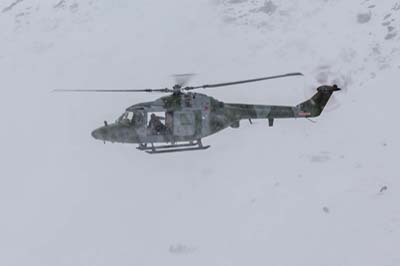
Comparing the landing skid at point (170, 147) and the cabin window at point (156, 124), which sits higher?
the cabin window at point (156, 124)

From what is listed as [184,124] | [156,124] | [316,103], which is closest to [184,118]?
[184,124]

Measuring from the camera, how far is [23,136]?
3881cm

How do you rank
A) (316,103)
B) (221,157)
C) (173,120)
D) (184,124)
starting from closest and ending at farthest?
(173,120)
(184,124)
(316,103)
(221,157)

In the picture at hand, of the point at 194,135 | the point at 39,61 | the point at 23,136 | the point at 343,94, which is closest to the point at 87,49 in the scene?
the point at 39,61

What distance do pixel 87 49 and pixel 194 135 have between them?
3137cm

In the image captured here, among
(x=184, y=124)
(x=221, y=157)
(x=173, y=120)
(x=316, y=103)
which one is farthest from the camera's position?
(x=221, y=157)

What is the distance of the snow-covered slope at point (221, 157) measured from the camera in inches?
942

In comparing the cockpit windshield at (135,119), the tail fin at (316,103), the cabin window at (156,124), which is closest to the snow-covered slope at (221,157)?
the tail fin at (316,103)

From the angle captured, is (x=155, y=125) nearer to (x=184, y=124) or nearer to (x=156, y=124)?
(x=156, y=124)

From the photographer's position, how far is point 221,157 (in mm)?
29484

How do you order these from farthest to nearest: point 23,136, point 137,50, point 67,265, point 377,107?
point 137,50 → point 23,136 → point 377,107 → point 67,265

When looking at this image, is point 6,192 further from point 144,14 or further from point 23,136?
point 144,14

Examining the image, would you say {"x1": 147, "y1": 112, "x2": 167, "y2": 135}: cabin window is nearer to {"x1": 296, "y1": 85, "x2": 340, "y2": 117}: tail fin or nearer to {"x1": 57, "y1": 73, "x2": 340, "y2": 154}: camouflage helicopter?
{"x1": 57, "y1": 73, "x2": 340, "y2": 154}: camouflage helicopter

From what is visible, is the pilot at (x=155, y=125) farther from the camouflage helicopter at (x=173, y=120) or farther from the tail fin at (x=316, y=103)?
the tail fin at (x=316, y=103)
